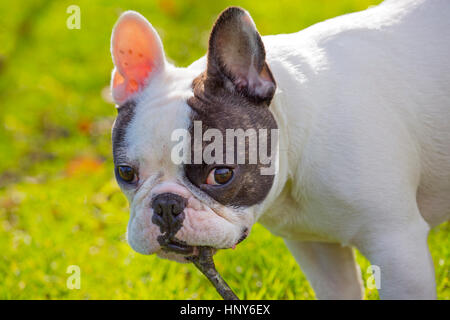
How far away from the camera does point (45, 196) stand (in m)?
4.88

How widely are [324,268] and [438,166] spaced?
700 millimetres

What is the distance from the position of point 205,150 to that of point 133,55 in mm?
528

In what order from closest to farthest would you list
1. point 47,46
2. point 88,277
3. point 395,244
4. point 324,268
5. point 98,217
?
point 395,244 < point 324,268 < point 88,277 < point 98,217 < point 47,46

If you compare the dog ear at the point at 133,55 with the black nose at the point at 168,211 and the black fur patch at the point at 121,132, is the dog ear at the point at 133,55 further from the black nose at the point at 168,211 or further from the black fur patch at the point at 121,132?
the black nose at the point at 168,211

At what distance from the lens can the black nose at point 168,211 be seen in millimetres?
2016

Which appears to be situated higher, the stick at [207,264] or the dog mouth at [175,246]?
the dog mouth at [175,246]

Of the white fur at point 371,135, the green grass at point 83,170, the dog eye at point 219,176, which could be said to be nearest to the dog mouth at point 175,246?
the dog eye at point 219,176

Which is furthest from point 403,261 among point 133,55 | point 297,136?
point 133,55

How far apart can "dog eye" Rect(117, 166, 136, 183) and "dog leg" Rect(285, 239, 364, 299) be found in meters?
0.90

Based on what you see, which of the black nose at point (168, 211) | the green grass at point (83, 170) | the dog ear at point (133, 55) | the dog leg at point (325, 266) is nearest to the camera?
the black nose at point (168, 211)

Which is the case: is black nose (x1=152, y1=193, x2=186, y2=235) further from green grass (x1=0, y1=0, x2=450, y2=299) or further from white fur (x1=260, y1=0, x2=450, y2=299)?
green grass (x1=0, y1=0, x2=450, y2=299)

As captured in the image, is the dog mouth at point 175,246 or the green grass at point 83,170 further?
the green grass at point 83,170
